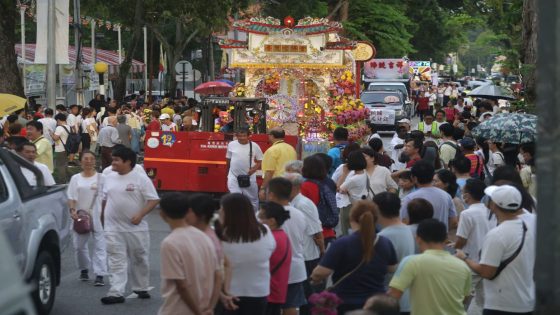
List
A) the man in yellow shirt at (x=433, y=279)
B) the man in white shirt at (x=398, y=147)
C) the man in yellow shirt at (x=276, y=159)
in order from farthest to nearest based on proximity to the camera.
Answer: the man in white shirt at (x=398, y=147) < the man in yellow shirt at (x=276, y=159) < the man in yellow shirt at (x=433, y=279)

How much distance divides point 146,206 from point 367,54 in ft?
61.4

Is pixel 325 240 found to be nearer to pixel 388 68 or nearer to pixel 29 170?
pixel 29 170

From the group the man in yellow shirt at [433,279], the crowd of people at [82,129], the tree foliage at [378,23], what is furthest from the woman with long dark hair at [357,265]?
the tree foliage at [378,23]

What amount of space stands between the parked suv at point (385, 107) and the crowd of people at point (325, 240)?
26836 mm

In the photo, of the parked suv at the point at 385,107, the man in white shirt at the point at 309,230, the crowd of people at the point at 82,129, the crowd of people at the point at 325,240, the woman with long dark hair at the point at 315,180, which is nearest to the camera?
the crowd of people at the point at 325,240

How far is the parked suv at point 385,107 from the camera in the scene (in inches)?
1585

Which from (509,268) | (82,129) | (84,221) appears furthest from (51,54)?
(509,268)

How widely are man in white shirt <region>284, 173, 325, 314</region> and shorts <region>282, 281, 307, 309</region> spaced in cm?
52

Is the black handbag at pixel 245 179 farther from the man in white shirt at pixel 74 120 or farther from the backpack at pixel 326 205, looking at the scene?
the man in white shirt at pixel 74 120

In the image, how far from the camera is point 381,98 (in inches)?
1695

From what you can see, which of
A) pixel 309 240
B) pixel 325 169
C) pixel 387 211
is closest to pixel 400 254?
pixel 387 211

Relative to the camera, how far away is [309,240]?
9938 mm

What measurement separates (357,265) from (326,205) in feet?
11.0

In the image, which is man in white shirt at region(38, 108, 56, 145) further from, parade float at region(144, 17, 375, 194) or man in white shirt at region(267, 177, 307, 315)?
→ man in white shirt at region(267, 177, 307, 315)
